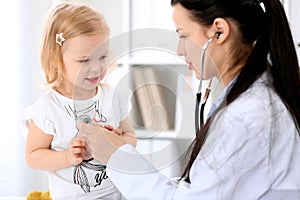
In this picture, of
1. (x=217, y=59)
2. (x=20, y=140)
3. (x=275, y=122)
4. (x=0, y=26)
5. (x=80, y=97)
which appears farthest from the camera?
(x=20, y=140)

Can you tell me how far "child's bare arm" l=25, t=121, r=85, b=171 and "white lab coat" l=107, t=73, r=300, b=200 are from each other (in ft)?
1.04

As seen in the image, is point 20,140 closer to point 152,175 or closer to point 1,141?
point 1,141

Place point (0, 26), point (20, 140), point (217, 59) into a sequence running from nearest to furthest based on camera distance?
point (217, 59)
point (0, 26)
point (20, 140)

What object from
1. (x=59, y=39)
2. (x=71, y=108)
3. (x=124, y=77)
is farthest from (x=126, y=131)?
(x=59, y=39)

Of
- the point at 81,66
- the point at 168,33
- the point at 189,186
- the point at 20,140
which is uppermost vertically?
the point at 168,33

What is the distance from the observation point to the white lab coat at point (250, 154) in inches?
38.8

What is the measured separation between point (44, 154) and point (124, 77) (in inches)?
17.6

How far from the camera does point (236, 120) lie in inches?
38.8

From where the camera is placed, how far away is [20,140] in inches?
97.4

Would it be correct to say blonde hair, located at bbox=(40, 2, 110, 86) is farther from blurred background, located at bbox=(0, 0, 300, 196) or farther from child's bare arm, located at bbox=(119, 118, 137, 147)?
child's bare arm, located at bbox=(119, 118, 137, 147)

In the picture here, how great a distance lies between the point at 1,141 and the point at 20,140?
0.10 meters

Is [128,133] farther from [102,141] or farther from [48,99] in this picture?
[48,99]

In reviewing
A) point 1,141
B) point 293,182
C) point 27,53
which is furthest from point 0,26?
point 293,182

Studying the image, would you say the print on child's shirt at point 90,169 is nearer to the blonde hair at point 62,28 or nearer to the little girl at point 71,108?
the little girl at point 71,108
